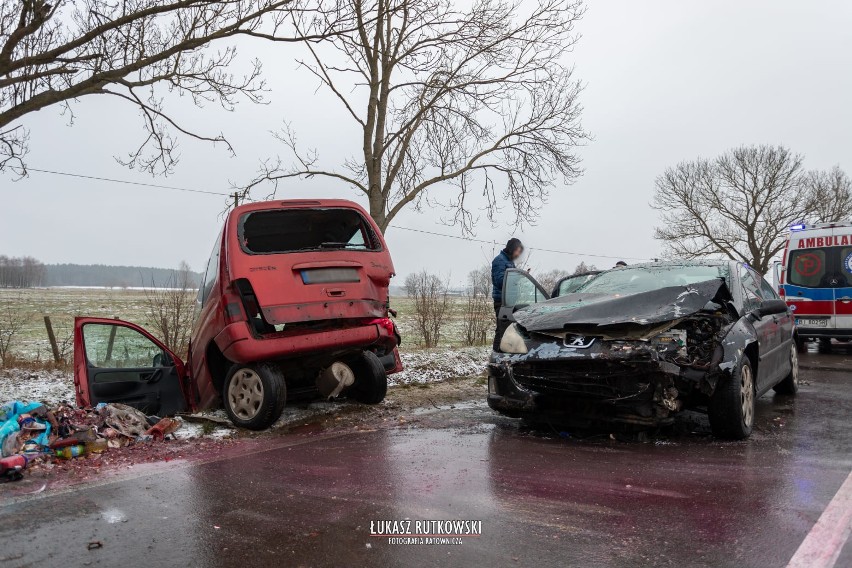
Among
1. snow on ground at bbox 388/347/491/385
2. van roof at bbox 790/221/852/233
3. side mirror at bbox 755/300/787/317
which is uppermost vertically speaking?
van roof at bbox 790/221/852/233

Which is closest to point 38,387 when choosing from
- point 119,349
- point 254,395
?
point 119,349

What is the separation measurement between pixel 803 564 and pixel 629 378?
7.09 ft

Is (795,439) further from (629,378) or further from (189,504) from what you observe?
(189,504)

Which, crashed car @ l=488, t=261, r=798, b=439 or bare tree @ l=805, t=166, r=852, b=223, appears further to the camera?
bare tree @ l=805, t=166, r=852, b=223

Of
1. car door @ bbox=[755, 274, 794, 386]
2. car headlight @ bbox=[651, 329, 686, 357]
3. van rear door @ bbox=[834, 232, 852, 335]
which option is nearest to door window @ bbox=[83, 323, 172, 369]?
car headlight @ bbox=[651, 329, 686, 357]

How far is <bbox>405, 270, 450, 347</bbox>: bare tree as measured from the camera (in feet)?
51.1

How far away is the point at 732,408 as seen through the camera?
502 cm

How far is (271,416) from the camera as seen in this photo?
226 inches

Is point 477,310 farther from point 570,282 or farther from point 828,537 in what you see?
point 828,537

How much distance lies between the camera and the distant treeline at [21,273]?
2923 inches

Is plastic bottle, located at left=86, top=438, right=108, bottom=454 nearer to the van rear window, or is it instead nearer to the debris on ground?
the debris on ground

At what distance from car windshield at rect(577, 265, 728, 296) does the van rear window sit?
7.97ft

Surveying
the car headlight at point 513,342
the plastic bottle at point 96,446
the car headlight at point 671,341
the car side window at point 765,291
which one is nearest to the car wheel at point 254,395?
the plastic bottle at point 96,446

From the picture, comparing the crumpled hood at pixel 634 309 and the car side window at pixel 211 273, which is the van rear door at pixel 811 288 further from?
the car side window at pixel 211 273
